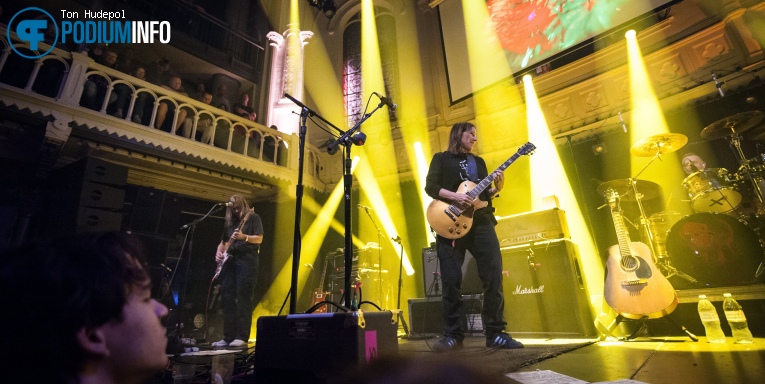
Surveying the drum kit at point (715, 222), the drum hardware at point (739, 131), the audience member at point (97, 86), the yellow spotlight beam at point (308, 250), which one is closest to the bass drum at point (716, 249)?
the drum kit at point (715, 222)

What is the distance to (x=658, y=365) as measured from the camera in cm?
187

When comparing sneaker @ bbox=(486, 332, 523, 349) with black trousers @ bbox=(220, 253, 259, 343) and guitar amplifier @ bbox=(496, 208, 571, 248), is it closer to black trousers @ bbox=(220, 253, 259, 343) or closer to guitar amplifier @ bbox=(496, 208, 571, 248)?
guitar amplifier @ bbox=(496, 208, 571, 248)

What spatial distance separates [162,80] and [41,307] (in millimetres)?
10629

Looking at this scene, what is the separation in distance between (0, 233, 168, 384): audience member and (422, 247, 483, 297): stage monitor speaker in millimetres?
3656

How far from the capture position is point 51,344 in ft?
2.52

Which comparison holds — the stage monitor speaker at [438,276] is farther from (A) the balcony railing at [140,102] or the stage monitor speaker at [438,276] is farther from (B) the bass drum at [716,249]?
(A) the balcony railing at [140,102]

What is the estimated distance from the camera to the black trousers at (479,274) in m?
2.88

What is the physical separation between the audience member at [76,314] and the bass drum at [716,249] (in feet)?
16.4

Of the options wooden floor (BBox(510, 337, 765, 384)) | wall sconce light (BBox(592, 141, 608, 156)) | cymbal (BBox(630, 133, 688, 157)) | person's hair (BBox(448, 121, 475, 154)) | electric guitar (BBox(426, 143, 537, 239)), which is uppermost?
wall sconce light (BBox(592, 141, 608, 156))

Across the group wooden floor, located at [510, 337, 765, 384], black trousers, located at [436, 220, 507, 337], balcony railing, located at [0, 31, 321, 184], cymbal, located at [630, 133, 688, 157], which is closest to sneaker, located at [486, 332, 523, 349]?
black trousers, located at [436, 220, 507, 337]

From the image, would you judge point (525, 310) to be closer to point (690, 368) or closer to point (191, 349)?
point (690, 368)

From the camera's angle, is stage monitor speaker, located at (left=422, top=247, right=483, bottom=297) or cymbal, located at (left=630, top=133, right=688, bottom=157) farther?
stage monitor speaker, located at (left=422, top=247, right=483, bottom=297)

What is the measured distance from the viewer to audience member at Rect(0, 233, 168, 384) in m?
0.75

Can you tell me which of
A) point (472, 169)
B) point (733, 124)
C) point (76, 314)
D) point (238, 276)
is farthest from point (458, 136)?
point (733, 124)
